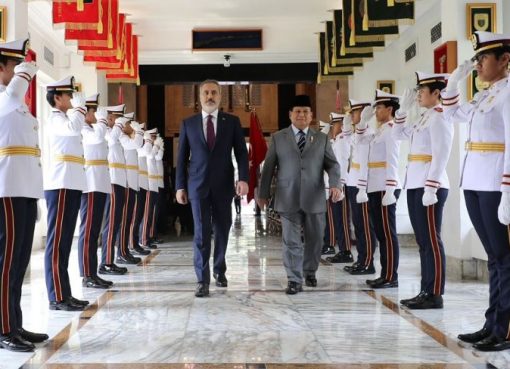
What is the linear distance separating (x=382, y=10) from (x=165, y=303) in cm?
413

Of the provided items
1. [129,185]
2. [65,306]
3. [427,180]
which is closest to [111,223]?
[129,185]

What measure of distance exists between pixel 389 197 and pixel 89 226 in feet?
8.18

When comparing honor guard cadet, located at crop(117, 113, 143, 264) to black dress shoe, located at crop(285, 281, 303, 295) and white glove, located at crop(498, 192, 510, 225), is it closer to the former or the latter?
black dress shoe, located at crop(285, 281, 303, 295)

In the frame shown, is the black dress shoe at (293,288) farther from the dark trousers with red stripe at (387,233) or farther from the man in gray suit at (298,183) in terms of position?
the dark trousers with red stripe at (387,233)

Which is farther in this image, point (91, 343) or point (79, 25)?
point (79, 25)

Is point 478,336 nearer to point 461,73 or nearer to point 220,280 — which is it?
point 461,73

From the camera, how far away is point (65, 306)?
175 inches

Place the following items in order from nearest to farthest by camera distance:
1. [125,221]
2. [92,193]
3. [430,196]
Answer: [430,196], [92,193], [125,221]

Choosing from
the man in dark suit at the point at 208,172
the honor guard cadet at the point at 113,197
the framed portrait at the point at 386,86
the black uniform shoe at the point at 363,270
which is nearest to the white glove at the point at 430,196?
the man in dark suit at the point at 208,172

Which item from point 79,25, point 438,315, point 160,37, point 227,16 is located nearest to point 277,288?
point 438,315

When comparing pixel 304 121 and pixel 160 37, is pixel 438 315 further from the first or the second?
pixel 160 37

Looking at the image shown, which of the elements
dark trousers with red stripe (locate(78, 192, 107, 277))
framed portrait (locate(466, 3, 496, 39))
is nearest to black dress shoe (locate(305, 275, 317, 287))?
dark trousers with red stripe (locate(78, 192, 107, 277))

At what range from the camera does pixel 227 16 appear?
33.5 ft

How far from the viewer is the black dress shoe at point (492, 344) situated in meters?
3.19
